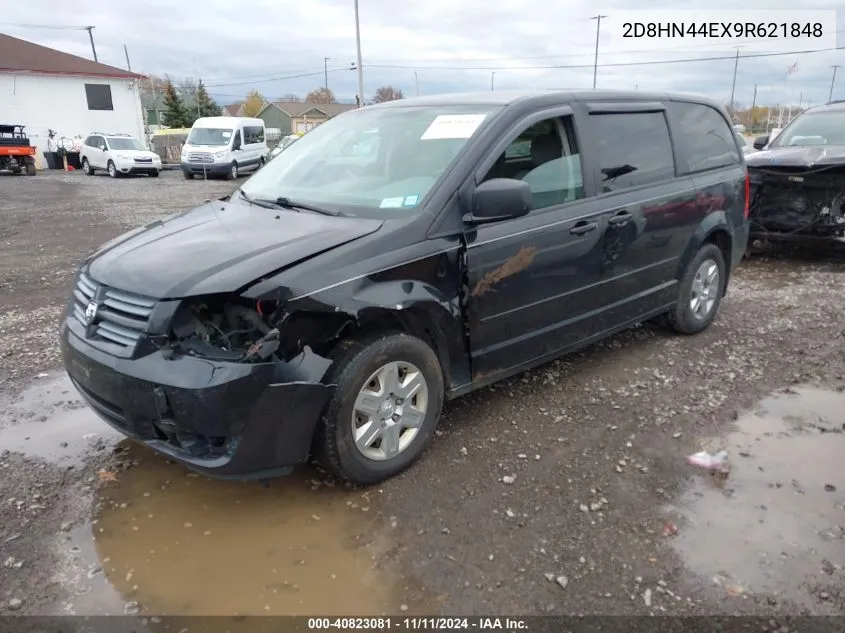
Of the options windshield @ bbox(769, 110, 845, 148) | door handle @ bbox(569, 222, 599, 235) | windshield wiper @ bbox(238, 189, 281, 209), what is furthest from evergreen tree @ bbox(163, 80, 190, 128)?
door handle @ bbox(569, 222, 599, 235)

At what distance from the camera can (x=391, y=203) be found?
333 centimetres

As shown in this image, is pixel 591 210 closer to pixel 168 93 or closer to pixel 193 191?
pixel 193 191

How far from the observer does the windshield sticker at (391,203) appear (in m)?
3.30

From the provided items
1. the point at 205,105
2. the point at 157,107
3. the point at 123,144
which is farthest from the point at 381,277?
the point at 157,107

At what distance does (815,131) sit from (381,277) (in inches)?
321

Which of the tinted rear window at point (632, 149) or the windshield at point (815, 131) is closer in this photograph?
the tinted rear window at point (632, 149)

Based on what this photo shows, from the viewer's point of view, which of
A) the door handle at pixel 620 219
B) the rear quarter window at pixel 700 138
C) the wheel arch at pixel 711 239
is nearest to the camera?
the door handle at pixel 620 219

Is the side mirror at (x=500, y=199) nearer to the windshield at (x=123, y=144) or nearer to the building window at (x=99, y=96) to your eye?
the windshield at (x=123, y=144)

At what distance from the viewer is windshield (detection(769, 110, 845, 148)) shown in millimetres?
8328

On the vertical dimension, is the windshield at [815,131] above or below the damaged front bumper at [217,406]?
above

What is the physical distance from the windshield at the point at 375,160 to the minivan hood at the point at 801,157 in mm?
5597

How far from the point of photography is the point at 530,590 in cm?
253

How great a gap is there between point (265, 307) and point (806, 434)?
10.4 ft

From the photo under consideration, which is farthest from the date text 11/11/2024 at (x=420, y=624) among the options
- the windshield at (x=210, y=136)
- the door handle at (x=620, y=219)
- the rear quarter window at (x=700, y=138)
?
the windshield at (x=210, y=136)
